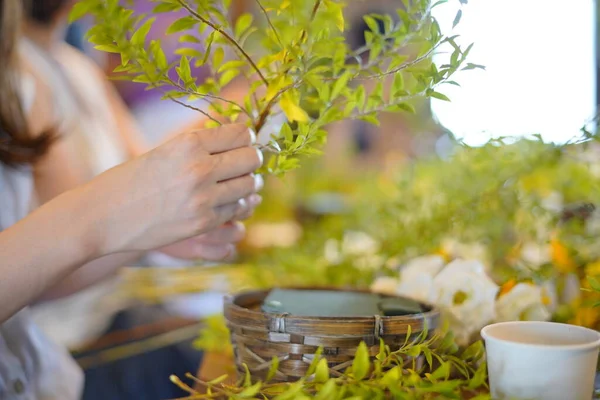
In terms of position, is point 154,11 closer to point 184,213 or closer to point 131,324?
point 184,213

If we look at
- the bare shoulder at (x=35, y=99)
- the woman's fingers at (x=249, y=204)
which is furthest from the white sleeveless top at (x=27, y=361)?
the woman's fingers at (x=249, y=204)

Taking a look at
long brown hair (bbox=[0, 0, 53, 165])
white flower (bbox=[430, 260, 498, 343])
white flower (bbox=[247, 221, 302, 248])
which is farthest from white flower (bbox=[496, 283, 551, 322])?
white flower (bbox=[247, 221, 302, 248])

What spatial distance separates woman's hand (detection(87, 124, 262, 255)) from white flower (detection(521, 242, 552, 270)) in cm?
37

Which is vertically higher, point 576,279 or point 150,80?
point 150,80

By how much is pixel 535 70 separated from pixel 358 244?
0.56 m

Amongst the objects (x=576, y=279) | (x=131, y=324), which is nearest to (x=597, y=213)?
(x=576, y=279)

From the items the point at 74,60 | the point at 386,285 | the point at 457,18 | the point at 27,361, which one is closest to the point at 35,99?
the point at 74,60

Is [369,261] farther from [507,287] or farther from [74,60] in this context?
[74,60]

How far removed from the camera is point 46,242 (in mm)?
460

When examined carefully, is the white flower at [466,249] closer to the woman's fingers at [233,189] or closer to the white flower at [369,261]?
the white flower at [369,261]

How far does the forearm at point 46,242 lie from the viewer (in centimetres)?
46

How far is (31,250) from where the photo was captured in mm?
459

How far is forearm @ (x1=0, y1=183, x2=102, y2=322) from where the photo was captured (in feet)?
1.50

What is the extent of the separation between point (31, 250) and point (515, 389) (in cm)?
39
